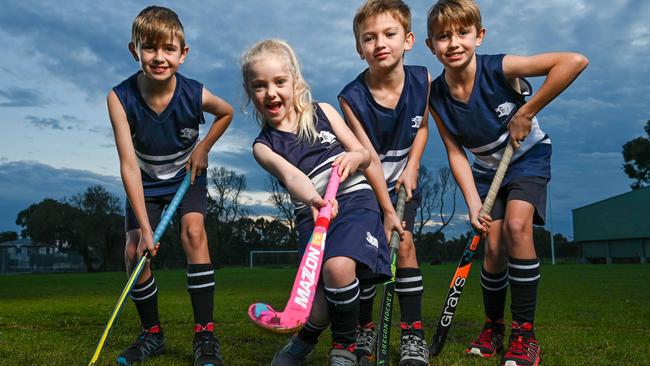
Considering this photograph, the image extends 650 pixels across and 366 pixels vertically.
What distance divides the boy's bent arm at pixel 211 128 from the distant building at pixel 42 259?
1999 inches

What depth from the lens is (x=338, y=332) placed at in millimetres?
3113

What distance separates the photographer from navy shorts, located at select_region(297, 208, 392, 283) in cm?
303

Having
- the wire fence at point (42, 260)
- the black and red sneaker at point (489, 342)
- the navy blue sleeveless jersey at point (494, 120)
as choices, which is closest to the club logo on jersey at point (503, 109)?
the navy blue sleeveless jersey at point (494, 120)

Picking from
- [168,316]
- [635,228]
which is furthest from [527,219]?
[635,228]

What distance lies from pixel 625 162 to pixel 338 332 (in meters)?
47.8

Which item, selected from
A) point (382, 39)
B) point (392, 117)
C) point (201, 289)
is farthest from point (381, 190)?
point (201, 289)

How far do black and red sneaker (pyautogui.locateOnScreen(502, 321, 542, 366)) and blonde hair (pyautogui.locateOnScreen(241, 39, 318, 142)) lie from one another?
5.30 ft

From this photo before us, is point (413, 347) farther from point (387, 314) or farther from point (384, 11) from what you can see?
point (384, 11)

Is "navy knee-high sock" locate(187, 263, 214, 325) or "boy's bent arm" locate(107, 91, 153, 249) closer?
"boy's bent arm" locate(107, 91, 153, 249)

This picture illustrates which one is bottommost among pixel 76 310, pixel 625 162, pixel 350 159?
pixel 76 310

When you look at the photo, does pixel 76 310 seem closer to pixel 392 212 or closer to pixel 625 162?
pixel 392 212

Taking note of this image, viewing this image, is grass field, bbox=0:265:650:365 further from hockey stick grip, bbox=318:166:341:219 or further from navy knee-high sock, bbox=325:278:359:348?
hockey stick grip, bbox=318:166:341:219

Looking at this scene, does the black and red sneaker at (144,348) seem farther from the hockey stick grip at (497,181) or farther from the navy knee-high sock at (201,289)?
the hockey stick grip at (497,181)

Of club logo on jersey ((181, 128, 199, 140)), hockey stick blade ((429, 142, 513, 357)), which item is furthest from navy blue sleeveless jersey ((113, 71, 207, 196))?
hockey stick blade ((429, 142, 513, 357))
